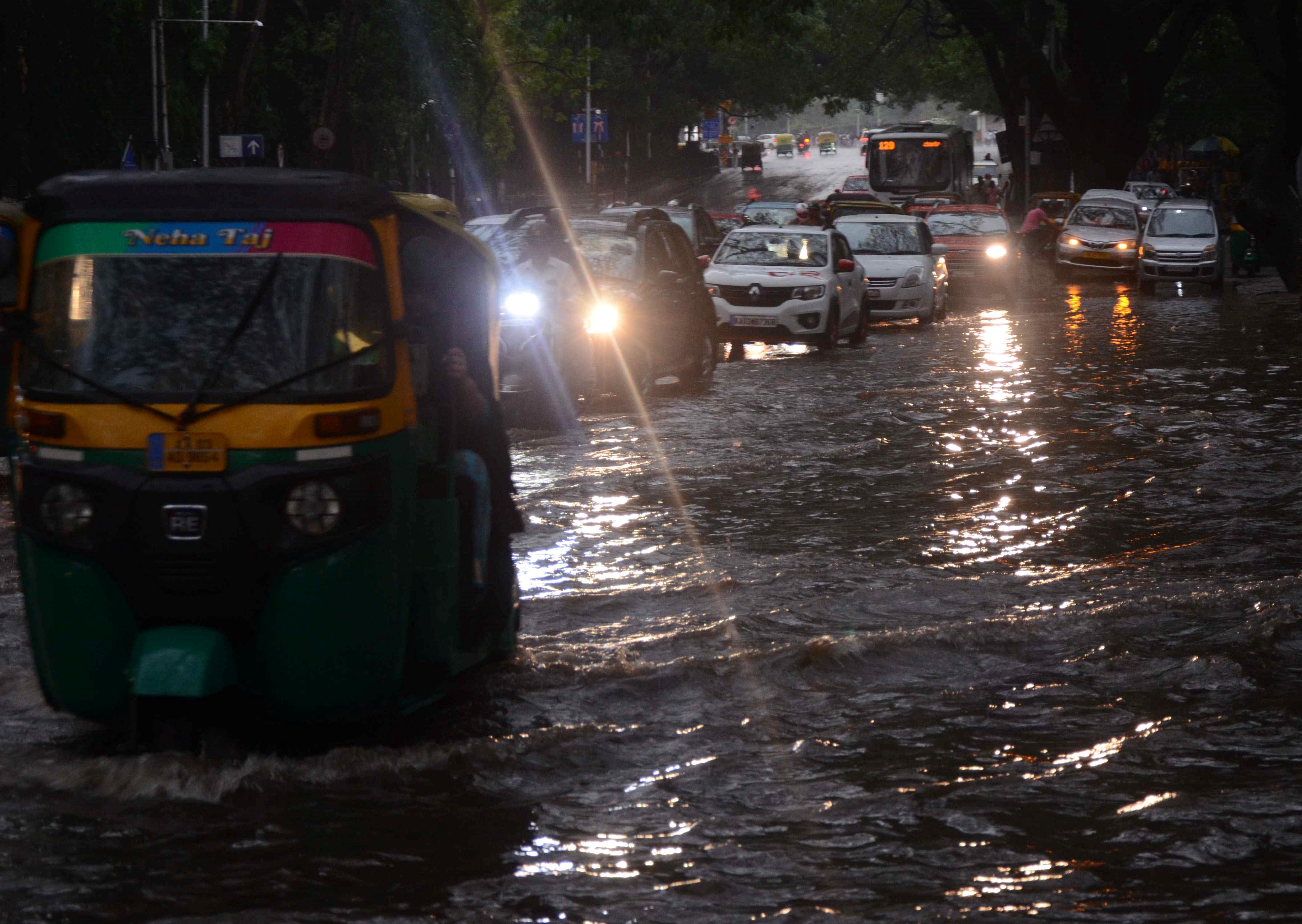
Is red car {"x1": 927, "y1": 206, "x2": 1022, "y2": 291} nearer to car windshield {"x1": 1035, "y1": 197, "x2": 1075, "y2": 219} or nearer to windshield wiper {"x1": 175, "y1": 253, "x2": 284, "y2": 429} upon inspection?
car windshield {"x1": 1035, "y1": 197, "x2": 1075, "y2": 219}

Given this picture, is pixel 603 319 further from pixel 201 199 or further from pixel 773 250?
pixel 201 199

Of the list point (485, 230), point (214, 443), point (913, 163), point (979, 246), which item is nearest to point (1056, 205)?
point (913, 163)

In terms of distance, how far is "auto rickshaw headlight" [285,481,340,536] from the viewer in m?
5.74

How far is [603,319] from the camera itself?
55.7 feet

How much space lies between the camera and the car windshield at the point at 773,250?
79.9 ft

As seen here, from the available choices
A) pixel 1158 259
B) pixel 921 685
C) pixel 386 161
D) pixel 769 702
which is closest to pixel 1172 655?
pixel 921 685

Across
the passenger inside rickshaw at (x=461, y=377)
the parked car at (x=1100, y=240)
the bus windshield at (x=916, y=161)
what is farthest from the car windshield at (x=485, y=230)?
the bus windshield at (x=916, y=161)

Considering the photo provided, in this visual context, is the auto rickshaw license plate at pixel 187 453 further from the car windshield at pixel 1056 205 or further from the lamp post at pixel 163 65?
the car windshield at pixel 1056 205

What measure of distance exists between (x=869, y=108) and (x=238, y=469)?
89.5 metres

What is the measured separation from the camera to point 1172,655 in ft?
25.6

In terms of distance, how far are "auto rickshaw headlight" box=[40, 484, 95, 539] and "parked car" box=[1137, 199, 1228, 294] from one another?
32155mm

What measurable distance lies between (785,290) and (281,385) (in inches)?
715

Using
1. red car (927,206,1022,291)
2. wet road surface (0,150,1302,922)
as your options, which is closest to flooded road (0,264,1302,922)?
wet road surface (0,150,1302,922)

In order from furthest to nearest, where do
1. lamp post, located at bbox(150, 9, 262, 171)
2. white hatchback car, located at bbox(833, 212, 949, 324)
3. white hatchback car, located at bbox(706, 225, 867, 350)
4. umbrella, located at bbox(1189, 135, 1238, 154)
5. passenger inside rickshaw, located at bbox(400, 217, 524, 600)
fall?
umbrella, located at bbox(1189, 135, 1238, 154), lamp post, located at bbox(150, 9, 262, 171), white hatchback car, located at bbox(833, 212, 949, 324), white hatchback car, located at bbox(706, 225, 867, 350), passenger inside rickshaw, located at bbox(400, 217, 524, 600)
